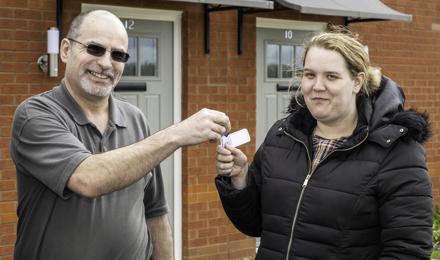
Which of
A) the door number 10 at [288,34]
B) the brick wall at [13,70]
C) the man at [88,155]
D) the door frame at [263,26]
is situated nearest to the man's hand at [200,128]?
the man at [88,155]

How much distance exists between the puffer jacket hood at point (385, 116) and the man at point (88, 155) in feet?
1.66

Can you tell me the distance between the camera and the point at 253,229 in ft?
10.8

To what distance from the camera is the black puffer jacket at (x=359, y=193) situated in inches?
106

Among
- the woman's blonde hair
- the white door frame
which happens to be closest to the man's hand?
the woman's blonde hair

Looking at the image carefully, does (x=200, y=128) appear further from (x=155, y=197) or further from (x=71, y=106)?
(x=155, y=197)

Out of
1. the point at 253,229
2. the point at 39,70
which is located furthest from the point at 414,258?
the point at 39,70

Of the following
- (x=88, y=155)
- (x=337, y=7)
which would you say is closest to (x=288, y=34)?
(x=337, y=7)

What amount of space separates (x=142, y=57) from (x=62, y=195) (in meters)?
4.39

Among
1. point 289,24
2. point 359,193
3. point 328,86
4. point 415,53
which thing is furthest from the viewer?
point 415,53

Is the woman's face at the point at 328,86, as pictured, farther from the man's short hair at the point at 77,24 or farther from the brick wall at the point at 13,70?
the brick wall at the point at 13,70

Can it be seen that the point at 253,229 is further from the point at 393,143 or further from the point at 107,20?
the point at 107,20

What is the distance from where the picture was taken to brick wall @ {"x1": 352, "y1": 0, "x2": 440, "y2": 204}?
866cm

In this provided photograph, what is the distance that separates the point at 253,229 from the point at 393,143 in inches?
32.7

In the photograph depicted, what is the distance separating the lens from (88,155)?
2.60 m
